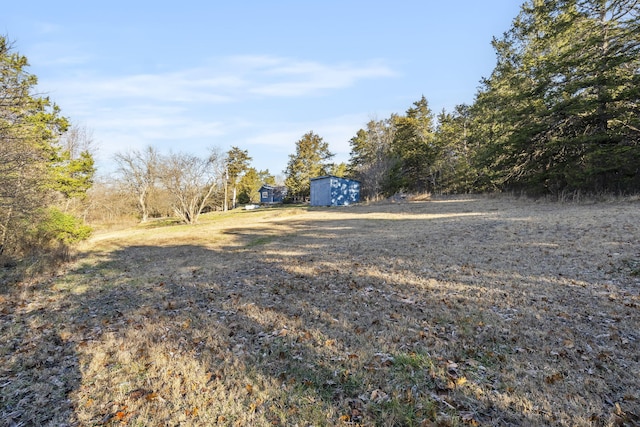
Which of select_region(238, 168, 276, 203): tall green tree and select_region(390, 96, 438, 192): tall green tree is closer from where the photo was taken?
select_region(390, 96, 438, 192): tall green tree

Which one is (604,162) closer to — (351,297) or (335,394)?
(351,297)

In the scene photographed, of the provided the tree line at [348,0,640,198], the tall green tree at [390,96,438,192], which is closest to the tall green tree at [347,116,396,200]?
the tall green tree at [390,96,438,192]

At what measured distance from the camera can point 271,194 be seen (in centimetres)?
5966

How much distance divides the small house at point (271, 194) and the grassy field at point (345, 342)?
4998 centimetres

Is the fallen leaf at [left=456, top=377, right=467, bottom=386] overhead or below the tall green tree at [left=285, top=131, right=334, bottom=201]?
below

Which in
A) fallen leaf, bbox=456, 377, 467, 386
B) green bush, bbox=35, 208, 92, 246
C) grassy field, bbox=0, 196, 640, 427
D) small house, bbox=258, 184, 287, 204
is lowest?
fallen leaf, bbox=456, 377, 467, 386

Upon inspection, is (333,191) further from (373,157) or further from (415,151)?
(415,151)

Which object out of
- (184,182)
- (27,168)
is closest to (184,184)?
(184,182)

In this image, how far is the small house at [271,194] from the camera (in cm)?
5828

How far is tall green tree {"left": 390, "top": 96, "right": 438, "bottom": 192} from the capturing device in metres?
37.4

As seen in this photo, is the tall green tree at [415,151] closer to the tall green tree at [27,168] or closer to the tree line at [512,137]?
the tree line at [512,137]

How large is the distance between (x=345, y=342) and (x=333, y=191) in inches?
1244

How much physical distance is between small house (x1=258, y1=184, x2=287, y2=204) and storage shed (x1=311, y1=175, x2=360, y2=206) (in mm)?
20235

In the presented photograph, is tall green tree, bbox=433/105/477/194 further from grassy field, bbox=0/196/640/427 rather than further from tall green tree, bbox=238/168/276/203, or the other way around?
tall green tree, bbox=238/168/276/203
